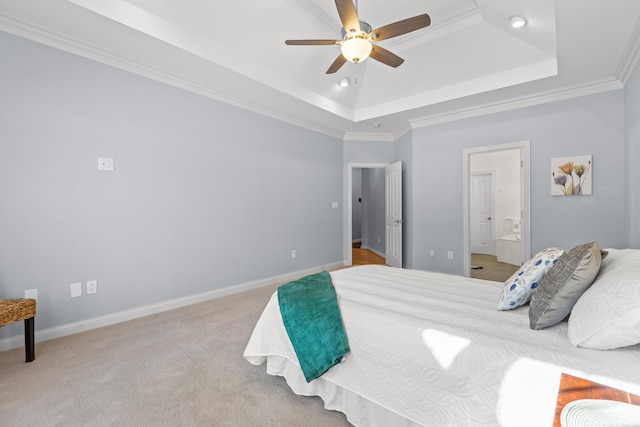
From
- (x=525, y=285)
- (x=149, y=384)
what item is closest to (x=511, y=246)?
(x=525, y=285)

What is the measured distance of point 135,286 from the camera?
309 cm

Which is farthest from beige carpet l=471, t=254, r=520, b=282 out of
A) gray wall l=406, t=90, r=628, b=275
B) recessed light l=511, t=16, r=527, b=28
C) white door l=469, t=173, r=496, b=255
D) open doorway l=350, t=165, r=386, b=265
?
recessed light l=511, t=16, r=527, b=28

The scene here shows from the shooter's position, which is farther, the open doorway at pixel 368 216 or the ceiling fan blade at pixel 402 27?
the open doorway at pixel 368 216

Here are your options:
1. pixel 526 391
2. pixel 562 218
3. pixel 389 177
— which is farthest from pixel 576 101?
pixel 526 391

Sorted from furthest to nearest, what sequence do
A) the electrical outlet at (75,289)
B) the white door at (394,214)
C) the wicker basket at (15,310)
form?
the white door at (394,214)
the electrical outlet at (75,289)
the wicker basket at (15,310)

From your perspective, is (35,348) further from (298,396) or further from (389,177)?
(389,177)

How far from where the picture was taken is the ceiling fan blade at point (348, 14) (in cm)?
209

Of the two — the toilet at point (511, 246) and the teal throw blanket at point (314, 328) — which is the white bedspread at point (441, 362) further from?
the toilet at point (511, 246)

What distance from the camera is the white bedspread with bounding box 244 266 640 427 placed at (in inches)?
42.2

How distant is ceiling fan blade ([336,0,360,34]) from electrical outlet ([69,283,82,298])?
3205 millimetres

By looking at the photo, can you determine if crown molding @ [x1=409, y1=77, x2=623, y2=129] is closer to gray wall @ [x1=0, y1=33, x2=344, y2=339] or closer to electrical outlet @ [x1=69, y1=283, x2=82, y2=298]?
gray wall @ [x1=0, y1=33, x2=344, y2=339]

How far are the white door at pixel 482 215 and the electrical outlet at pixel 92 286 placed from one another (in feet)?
23.9

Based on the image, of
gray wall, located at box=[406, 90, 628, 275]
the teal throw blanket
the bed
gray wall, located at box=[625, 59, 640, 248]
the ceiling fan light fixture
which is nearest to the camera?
the bed

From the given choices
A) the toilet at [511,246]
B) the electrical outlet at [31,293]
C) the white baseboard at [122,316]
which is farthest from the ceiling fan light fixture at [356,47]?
the toilet at [511,246]
